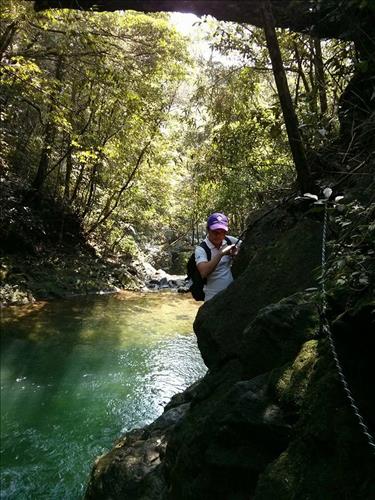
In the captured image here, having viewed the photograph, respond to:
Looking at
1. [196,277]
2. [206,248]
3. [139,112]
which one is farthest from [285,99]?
[139,112]

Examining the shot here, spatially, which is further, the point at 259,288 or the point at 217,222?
the point at 217,222

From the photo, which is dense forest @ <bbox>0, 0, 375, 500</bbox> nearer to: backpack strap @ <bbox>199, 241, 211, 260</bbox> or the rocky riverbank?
the rocky riverbank

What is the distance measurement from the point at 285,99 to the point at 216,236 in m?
1.39

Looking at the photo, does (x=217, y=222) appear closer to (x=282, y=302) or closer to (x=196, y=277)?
(x=196, y=277)

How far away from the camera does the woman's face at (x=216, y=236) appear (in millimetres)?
4230

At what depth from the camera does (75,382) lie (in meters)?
7.78

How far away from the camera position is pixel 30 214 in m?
17.0

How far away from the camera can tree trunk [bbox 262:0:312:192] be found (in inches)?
138

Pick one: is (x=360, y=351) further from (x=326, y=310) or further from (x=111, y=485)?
(x=111, y=485)

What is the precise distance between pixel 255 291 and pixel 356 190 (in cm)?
124

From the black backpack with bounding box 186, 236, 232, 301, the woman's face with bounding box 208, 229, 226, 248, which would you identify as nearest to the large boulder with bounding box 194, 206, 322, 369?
the black backpack with bounding box 186, 236, 232, 301

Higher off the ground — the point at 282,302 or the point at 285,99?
the point at 285,99

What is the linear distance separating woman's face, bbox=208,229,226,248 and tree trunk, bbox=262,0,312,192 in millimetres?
894

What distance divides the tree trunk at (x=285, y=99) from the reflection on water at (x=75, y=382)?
4056 millimetres
